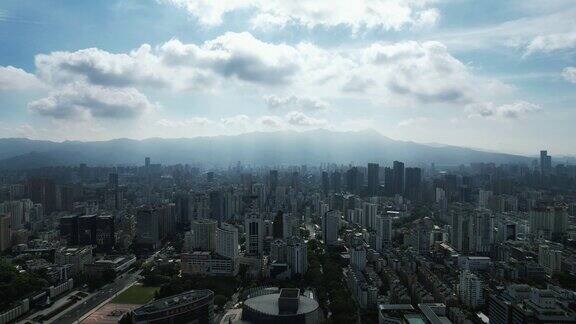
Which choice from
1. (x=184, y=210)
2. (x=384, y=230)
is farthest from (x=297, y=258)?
(x=184, y=210)

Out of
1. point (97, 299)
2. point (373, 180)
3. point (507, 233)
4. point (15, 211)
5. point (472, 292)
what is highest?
point (373, 180)

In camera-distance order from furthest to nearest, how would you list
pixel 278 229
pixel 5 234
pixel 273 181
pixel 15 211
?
pixel 273 181
pixel 15 211
pixel 278 229
pixel 5 234

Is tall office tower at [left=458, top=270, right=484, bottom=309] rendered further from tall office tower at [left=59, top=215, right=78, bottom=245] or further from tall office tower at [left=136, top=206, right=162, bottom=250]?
tall office tower at [left=59, top=215, right=78, bottom=245]

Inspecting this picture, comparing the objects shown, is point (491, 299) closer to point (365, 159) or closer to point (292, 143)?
point (365, 159)

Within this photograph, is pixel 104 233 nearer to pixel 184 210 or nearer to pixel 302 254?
pixel 184 210

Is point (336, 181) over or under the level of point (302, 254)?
over

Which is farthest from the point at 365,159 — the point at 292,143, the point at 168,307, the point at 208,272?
the point at 168,307

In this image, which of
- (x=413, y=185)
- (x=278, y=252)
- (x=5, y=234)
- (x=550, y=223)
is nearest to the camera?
(x=278, y=252)
